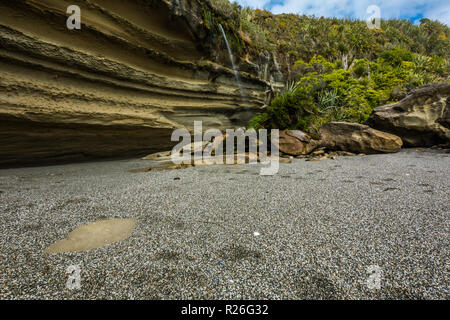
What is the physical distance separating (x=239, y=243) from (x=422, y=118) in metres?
7.32

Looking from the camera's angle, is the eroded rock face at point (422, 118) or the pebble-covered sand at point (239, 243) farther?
the eroded rock face at point (422, 118)

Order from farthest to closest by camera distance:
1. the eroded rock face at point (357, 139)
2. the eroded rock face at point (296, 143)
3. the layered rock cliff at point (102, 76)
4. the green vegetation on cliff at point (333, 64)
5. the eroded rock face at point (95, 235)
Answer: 1. the green vegetation on cliff at point (333, 64)
2. the eroded rock face at point (296, 143)
3. the eroded rock face at point (357, 139)
4. the layered rock cliff at point (102, 76)
5. the eroded rock face at point (95, 235)

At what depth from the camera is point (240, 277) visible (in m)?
0.99

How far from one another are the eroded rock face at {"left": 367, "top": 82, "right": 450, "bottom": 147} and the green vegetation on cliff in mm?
2061

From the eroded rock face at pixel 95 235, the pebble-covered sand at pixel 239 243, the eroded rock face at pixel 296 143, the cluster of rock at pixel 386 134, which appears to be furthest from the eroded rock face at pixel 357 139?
the eroded rock face at pixel 95 235

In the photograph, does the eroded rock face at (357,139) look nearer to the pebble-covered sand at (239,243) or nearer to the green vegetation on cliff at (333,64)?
the green vegetation on cliff at (333,64)

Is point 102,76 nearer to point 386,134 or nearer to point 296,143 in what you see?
point 296,143

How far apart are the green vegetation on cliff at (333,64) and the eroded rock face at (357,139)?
2.11 feet

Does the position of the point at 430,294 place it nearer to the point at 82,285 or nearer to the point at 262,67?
the point at 82,285

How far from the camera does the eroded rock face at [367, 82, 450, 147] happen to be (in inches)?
213

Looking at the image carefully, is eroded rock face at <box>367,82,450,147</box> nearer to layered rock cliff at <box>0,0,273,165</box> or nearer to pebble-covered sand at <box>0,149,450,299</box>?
pebble-covered sand at <box>0,149,450,299</box>

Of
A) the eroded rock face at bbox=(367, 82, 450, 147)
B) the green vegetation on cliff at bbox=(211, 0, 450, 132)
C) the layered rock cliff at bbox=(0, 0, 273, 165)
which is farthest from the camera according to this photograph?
the green vegetation on cliff at bbox=(211, 0, 450, 132)

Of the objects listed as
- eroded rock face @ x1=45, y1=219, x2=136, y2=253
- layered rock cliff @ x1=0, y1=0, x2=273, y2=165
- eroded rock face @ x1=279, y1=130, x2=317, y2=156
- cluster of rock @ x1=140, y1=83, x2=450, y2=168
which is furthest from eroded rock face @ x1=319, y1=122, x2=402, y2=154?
eroded rock face @ x1=45, y1=219, x2=136, y2=253

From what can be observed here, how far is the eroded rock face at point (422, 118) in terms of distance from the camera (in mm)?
5414
